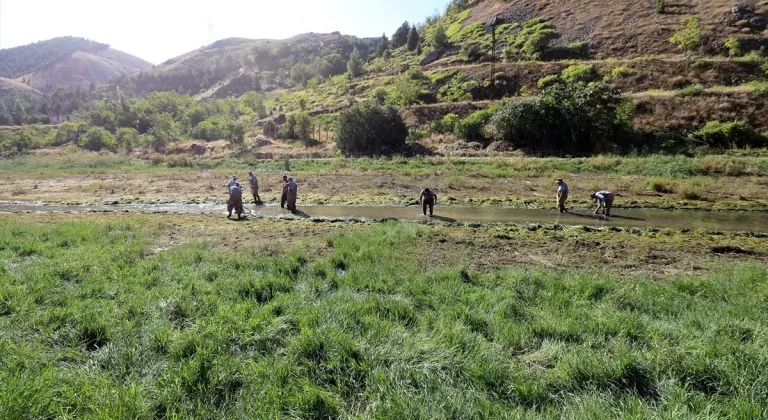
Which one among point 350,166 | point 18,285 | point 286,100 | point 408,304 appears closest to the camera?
point 408,304

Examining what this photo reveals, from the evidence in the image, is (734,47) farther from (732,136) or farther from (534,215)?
(534,215)

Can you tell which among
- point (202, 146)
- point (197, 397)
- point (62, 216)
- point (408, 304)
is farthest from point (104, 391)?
point (202, 146)

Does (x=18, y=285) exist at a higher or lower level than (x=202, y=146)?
lower

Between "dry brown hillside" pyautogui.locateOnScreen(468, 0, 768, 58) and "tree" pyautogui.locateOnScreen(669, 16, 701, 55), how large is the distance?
5.29 ft

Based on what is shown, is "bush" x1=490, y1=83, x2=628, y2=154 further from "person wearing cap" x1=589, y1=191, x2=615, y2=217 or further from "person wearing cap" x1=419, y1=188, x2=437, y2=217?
"person wearing cap" x1=419, y1=188, x2=437, y2=217

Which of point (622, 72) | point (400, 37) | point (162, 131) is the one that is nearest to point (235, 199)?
point (622, 72)

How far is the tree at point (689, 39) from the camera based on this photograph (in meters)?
47.5

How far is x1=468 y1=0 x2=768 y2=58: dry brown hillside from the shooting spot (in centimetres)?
5169

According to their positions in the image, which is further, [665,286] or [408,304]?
[665,286]

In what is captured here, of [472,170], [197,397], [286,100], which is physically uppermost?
[286,100]

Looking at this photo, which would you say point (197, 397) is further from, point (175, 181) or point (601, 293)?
point (175, 181)

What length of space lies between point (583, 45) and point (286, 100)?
6519 cm

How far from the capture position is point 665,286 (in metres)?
6.96

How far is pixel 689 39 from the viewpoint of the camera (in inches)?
1886
